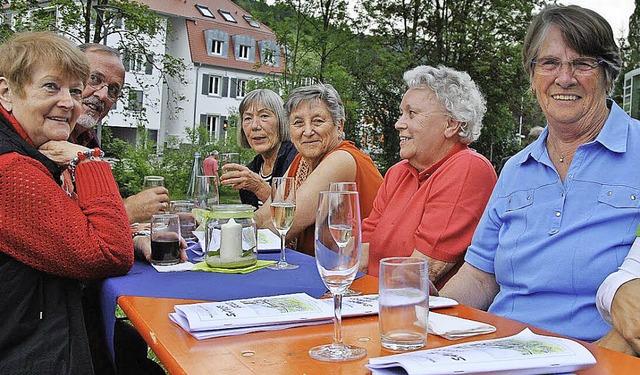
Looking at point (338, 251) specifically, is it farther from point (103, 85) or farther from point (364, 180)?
point (103, 85)

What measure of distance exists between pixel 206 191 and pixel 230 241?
0.85 meters

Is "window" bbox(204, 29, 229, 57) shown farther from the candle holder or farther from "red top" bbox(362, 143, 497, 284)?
the candle holder

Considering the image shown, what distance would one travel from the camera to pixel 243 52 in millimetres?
36938

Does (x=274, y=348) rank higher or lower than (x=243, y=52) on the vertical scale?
lower

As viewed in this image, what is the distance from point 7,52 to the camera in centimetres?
201

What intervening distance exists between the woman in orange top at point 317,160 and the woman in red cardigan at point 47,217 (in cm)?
124

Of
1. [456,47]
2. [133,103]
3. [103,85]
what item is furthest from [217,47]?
[103,85]

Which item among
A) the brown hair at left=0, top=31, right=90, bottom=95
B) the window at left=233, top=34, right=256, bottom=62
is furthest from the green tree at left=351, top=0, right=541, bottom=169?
the window at left=233, top=34, right=256, bottom=62

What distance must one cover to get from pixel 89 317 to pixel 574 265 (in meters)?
1.91

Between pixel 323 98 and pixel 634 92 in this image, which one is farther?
pixel 634 92

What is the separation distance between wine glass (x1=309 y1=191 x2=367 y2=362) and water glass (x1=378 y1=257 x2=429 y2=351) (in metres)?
0.07

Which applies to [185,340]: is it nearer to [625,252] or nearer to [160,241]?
[160,241]

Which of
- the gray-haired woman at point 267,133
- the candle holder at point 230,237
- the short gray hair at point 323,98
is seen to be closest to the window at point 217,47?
the gray-haired woman at point 267,133

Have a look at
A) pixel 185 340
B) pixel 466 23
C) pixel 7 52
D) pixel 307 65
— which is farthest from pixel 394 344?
pixel 466 23
